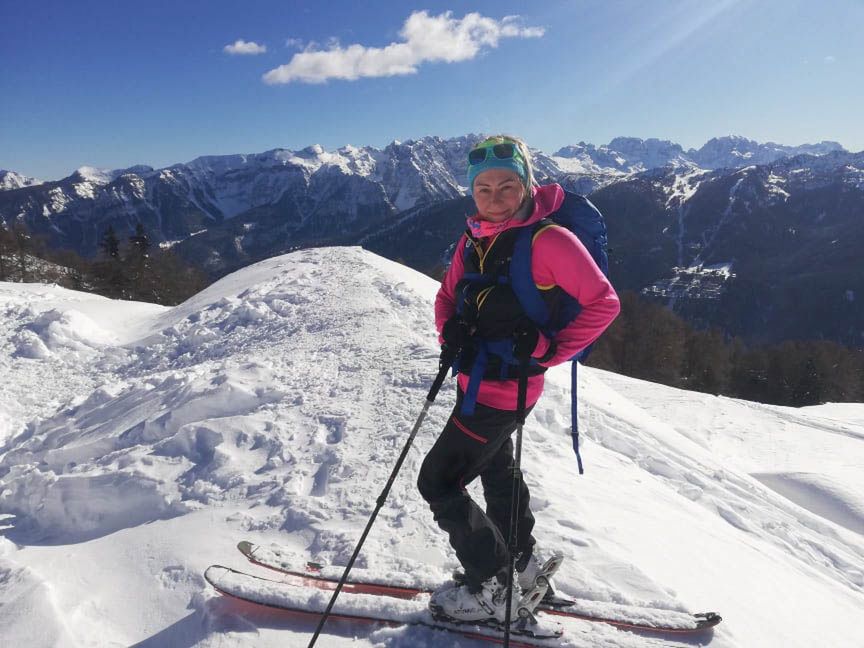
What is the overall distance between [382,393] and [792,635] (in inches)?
215

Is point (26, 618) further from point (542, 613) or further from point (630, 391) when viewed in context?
point (630, 391)

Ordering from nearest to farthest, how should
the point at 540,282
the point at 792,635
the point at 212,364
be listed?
1. the point at 540,282
2. the point at 792,635
3. the point at 212,364

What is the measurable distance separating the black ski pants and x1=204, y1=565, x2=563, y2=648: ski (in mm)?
349

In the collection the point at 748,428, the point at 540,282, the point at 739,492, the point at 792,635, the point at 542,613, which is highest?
the point at 540,282

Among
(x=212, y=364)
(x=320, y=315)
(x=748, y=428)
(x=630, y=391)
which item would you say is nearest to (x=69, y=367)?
(x=212, y=364)

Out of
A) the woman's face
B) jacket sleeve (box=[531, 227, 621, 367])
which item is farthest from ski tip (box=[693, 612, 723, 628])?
the woman's face

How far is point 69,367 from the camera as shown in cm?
1213

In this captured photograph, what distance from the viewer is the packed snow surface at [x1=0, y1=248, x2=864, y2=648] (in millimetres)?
3773

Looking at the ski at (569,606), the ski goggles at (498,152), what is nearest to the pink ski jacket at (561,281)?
the ski goggles at (498,152)

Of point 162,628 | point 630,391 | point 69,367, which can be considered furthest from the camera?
point 630,391

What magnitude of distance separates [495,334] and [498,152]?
1188 mm

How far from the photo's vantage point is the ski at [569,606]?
3.55 meters

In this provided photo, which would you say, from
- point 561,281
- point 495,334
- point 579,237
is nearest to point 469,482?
Result: point 495,334

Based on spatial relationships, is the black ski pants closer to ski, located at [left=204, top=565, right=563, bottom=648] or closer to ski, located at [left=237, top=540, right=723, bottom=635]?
ski, located at [left=204, top=565, right=563, bottom=648]
